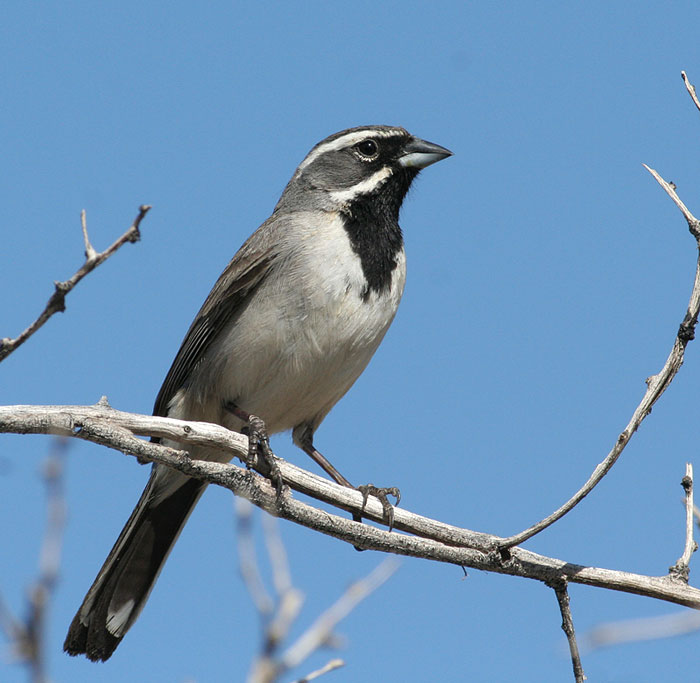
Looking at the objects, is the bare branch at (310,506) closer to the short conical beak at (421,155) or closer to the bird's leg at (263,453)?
the bird's leg at (263,453)

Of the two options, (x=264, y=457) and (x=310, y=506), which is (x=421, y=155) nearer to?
(x=264, y=457)

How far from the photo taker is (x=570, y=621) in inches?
181

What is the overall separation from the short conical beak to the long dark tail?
286cm

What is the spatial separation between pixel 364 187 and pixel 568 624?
3712 millimetres

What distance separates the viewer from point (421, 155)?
745cm

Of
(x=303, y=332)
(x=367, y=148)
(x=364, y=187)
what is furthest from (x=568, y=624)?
(x=367, y=148)

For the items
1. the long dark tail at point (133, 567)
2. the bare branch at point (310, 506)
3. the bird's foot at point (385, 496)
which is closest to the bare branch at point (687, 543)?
the bare branch at point (310, 506)

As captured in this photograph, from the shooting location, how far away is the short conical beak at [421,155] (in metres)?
7.43

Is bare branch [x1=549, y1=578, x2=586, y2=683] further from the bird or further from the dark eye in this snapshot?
the dark eye

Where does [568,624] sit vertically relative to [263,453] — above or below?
below

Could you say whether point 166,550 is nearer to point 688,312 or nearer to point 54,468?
point 688,312

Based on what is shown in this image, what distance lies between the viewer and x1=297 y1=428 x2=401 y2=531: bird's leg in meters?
5.23

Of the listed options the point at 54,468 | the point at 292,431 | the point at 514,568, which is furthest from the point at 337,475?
the point at 54,468

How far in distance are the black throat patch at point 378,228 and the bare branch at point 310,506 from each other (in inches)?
71.3
